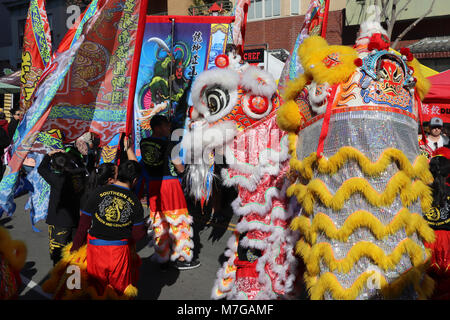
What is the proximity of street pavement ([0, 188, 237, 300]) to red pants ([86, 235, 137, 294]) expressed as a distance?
1008 millimetres

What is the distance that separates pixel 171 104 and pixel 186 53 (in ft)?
2.78

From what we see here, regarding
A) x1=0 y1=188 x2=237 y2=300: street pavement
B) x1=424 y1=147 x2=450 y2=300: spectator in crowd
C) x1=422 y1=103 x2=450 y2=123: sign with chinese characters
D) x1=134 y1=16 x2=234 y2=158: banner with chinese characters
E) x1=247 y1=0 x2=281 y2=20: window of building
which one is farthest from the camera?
x1=247 y1=0 x2=281 y2=20: window of building

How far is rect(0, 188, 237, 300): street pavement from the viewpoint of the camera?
4.55 meters

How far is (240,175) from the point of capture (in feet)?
12.1

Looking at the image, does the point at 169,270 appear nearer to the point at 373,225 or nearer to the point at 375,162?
the point at 373,225

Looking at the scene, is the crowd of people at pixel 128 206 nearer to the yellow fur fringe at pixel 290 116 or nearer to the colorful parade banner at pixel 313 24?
the yellow fur fringe at pixel 290 116

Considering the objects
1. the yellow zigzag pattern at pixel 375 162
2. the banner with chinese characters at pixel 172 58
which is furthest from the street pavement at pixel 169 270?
the yellow zigzag pattern at pixel 375 162

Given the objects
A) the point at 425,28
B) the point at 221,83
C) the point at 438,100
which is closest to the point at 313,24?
the point at 221,83

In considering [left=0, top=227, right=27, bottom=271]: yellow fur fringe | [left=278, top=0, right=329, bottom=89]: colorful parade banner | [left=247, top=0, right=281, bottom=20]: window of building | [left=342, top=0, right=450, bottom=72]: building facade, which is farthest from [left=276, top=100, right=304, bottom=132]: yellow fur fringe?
[left=247, top=0, right=281, bottom=20]: window of building

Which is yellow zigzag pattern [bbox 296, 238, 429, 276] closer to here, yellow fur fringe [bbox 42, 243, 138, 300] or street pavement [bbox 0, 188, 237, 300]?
yellow fur fringe [bbox 42, 243, 138, 300]

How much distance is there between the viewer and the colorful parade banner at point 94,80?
10.1 ft

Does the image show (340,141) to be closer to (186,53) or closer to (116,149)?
(116,149)

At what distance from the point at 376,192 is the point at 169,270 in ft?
11.2
